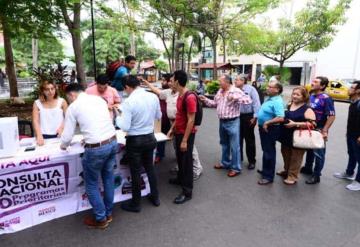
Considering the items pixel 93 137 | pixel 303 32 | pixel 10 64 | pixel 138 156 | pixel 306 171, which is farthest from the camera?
pixel 303 32

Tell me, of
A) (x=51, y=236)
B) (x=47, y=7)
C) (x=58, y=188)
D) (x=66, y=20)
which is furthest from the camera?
(x=66, y=20)

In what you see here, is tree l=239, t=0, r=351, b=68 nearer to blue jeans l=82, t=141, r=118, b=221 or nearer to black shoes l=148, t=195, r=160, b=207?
black shoes l=148, t=195, r=160, b=207

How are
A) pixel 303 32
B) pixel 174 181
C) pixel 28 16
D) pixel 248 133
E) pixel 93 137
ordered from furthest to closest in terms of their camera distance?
1. pixel 303 32
2. pixel 28 16
3. pixel 248 133
4. pixel 174 181
5. pixel 93 137

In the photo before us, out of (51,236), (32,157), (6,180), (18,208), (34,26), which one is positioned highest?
(34,26)

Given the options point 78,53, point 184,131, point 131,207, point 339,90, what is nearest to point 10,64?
point 78,53

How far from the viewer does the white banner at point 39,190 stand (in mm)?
2732

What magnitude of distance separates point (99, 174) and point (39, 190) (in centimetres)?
73

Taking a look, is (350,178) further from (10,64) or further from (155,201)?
(10,64)

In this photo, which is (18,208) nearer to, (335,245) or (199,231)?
(199,231)

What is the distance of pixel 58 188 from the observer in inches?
119

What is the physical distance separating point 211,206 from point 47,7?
20.9ft

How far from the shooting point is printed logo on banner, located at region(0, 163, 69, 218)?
8.98 feet

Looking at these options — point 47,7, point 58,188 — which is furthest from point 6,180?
point 47,7

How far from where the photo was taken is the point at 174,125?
345 cm
